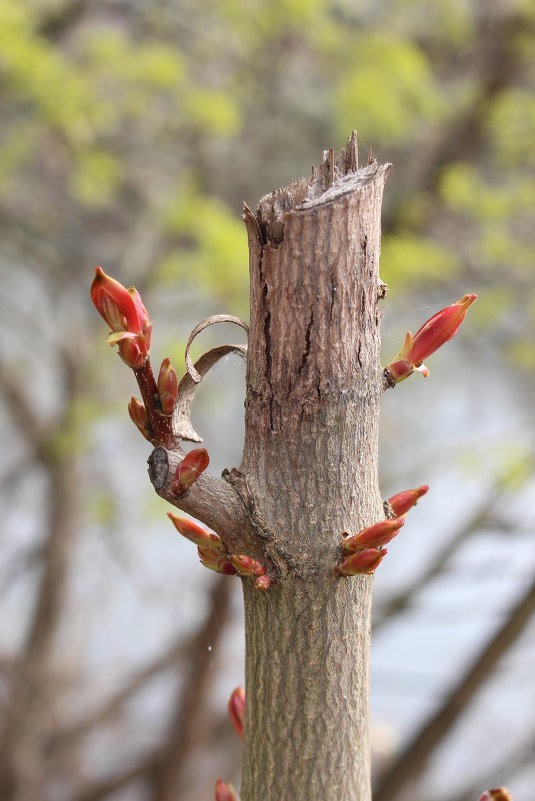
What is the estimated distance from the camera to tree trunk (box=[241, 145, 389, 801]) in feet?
1.41

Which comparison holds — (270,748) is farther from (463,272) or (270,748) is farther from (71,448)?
(463,272)

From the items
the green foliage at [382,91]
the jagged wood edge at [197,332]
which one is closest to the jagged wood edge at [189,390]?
the jagged wood edge at [197,332]

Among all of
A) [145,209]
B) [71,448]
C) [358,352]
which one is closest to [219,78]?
[145,209]

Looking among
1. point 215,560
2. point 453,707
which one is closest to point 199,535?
point 215,560

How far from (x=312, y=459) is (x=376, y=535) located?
0.06 m

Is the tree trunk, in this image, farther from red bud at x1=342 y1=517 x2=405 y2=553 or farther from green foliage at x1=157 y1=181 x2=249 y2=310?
green foliage at x1=157 y1=181 x2=249 y2=310

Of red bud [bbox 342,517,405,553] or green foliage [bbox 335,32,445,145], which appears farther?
green foliage [bbox 335,32,445,145]

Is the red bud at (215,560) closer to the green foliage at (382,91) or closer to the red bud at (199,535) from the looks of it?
the red bud at (199,535)

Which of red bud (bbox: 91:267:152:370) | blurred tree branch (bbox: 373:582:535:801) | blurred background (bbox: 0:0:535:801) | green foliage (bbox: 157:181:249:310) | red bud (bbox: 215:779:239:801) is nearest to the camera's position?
red bud (bbox: 91:267:152:370)

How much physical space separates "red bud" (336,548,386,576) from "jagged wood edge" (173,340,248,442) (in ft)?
0.35

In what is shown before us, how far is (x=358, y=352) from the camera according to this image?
1.46 ft

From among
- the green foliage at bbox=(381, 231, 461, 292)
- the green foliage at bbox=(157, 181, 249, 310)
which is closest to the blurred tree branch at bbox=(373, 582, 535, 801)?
the green foliage at bbox=(381, 231, 461, 292)

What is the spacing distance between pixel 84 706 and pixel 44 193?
2036 millimetres

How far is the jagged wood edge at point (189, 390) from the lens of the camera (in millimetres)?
452
